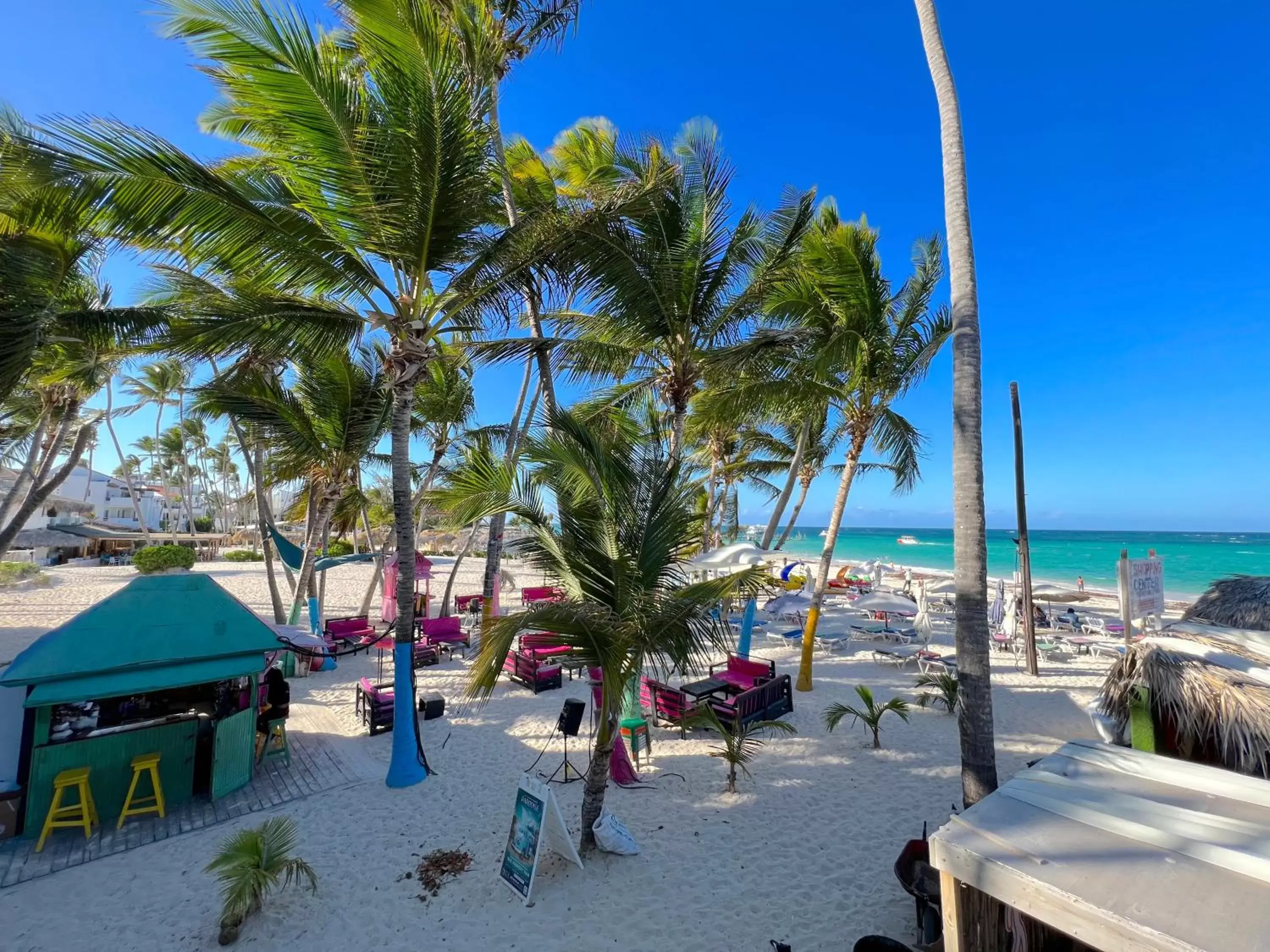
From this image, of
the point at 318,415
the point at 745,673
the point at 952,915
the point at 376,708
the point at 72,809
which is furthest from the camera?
the point at 318,415

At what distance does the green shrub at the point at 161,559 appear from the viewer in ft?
75.3

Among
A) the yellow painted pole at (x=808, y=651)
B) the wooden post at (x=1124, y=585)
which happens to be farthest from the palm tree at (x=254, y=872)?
the wooden post at (x=1124, y=585)

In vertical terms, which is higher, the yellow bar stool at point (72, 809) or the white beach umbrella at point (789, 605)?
the white beach umbrella at point (789, 605)

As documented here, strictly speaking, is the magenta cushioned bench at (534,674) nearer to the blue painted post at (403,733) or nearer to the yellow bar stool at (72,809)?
the blue painted post at (403,733)

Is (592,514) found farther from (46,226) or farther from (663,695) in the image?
(46,226)

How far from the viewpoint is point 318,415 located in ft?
37.1

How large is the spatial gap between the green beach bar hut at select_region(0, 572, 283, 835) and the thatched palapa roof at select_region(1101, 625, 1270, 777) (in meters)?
8.94

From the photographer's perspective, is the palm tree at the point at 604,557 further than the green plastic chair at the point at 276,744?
No

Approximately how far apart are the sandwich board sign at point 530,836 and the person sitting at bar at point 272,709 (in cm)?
402

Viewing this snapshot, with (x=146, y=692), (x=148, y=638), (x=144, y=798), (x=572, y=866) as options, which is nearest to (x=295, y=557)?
(x=146, y=692)

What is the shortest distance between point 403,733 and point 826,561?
7.54m

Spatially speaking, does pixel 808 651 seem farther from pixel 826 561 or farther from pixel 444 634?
pixel 444 634

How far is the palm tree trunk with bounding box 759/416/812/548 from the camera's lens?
A: 1114 centimetres

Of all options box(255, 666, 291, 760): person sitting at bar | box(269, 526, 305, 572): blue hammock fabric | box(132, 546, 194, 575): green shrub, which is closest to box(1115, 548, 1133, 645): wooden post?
box(255, 666, 291, 760): person sitting at bar
